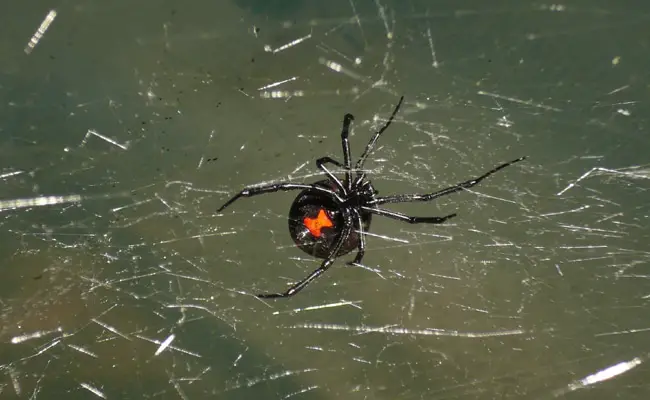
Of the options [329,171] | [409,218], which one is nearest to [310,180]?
[329,171]

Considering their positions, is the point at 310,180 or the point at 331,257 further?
the point at 310,180

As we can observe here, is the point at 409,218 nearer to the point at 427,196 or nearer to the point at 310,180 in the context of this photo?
the point at 427,196

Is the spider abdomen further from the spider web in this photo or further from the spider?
the spider web

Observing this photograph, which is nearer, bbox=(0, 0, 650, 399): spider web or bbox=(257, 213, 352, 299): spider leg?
bbox=(257, 213, 352, 299): spider leg

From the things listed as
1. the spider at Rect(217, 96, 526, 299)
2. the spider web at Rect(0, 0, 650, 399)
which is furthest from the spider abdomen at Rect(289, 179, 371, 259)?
the spider web at Rect(0, 0, 650, 399)

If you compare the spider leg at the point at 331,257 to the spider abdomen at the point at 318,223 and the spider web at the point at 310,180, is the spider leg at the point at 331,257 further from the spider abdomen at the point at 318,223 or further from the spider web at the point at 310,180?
the spider web at the point at 310,180

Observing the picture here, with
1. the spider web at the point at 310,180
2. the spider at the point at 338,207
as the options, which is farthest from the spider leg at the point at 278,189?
the spider web at the point at 310,180

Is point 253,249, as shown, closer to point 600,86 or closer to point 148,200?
point 148,200
